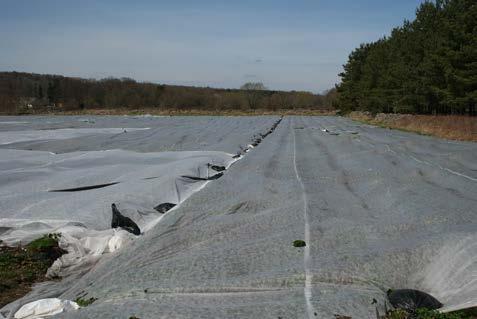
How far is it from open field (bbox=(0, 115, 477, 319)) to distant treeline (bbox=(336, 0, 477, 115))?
1209 centimetres

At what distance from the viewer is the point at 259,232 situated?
4.71 meters

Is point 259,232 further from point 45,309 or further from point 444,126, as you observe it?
point 444,126

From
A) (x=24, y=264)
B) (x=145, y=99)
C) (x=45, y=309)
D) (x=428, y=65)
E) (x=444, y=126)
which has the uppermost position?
(x=428, y=65)

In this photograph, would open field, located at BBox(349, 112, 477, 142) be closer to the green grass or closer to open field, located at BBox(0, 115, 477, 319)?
open field, located at BBox(0, 115, 477, 319)

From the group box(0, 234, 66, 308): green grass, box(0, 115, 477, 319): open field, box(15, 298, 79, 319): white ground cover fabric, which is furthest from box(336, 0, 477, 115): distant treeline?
box(15, 298, 79, 319): white ground cover fabric

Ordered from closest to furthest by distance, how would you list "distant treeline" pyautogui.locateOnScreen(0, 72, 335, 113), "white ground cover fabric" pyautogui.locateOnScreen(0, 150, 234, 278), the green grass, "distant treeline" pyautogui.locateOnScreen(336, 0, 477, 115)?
the green grass < "white ground cover fabric" pyautogui.locateOnScreen(0, 150, 234, 278) < "distant treeline" pyautogui.locateOnScreen(336, 0, 477, 115) < "distant treeline" pyautogui.locateOnScreen(0, 72, 335, 113)

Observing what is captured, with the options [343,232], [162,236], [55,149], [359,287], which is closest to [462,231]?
[343,232]

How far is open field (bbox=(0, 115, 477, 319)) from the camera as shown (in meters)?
3.09

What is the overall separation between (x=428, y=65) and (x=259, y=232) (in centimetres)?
2077

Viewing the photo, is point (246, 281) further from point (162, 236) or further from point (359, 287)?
point (162, 236)

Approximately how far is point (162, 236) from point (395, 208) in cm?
274

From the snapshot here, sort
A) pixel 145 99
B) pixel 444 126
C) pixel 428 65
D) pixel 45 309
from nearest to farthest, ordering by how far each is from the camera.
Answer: pixel 45 309, pixel 444 126, pixel 428 65, pixel 145 99

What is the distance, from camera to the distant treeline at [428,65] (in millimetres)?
19812

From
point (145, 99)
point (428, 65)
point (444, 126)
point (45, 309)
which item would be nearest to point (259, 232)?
point (45, 309)
